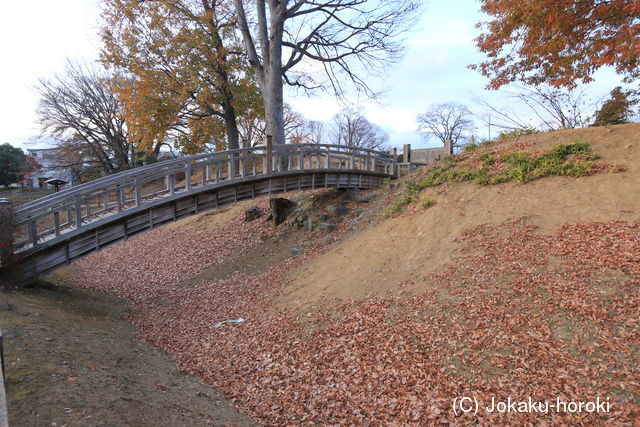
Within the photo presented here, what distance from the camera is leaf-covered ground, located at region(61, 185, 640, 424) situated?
173 inches

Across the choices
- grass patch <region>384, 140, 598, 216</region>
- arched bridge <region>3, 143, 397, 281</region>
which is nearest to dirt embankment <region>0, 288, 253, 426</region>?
arched bridge <region>3, 143, 397, 281</region>

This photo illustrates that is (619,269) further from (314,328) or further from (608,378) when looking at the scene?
(314,328)

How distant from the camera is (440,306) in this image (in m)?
6.36

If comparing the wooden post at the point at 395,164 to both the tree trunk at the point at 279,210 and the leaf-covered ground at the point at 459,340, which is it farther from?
the leaf-covered ground at the point at 459,340

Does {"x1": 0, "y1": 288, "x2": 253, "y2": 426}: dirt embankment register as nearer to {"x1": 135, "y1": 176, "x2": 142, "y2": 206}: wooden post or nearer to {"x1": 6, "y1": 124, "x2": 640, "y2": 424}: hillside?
{"x1": 6, "y1": 124, "x2": 640, "y2": 424}: hillside

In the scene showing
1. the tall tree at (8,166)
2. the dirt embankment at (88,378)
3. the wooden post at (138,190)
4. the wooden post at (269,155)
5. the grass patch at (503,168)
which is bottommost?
the dirt embankment at (88,378)

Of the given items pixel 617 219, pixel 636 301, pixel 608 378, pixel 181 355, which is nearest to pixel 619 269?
pixel 636 301

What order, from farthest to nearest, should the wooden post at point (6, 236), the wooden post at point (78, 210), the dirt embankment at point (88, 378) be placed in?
the wooden post at point (78, 210), the wooden post at point (6, 236), the dirt embankment at point (88, 378)

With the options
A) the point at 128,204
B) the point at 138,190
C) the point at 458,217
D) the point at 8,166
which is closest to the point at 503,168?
the point at 458,217

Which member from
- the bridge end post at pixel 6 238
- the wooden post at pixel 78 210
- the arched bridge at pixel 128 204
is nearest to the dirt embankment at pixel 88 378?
the bridge end post at pixel 6 238

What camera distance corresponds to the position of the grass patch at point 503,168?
934 cm

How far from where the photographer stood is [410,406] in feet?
14.8

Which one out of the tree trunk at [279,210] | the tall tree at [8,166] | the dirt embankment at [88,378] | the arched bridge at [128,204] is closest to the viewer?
the dirt embankment at [88,378]

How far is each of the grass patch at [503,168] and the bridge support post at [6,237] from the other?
33.3ft
